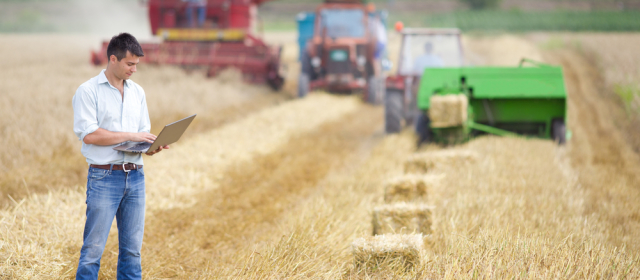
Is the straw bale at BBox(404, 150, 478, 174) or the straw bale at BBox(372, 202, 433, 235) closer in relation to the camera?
the straw bale at BBox(372, 202, 433, 235)

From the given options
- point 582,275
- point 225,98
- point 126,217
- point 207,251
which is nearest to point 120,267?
point 126,217

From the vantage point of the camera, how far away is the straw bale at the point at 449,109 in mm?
7000

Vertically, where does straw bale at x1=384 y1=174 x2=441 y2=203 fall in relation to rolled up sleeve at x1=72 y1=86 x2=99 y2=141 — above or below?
below

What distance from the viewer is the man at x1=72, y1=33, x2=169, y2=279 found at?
9.20 ft

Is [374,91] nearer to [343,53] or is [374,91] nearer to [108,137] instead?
[343,53]

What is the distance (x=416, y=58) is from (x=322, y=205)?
5.85m

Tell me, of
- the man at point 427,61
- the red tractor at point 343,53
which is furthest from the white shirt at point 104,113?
the red tractor at point 343,53

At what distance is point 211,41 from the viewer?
14.6 m

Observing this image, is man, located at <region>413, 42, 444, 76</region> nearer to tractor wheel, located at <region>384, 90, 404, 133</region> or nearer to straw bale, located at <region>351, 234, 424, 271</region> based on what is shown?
tractor wheel, located at <region>384, 90, 404, 133</region>

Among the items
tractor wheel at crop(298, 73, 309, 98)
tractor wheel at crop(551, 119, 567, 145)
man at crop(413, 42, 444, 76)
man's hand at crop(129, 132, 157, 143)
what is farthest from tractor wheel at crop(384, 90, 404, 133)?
man's hand at crop(129, 132, 157, 143)

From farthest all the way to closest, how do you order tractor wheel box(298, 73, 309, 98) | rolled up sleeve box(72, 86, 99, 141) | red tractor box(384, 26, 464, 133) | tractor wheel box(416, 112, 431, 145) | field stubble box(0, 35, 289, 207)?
1. tractor wheel box(298, 73, 309, 98)
2. red tractor box(384, 26, 464, 133)
3. tractor wheel box(416, 112, 431, 145)
4. field stubble box(0, 35, 289, 207)
5. rolled up sleeve box(72, 86, 99, 141)

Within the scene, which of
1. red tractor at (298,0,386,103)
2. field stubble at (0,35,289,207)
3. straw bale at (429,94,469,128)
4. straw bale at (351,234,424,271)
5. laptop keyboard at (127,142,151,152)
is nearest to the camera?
laptop keyboard at (127,142,151,152)

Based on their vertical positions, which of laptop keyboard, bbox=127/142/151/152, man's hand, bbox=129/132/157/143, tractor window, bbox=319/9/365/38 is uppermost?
tractor window, bbox=319/9/365/38

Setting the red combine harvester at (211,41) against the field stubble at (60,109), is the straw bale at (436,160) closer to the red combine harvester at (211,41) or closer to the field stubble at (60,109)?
the field stubble at (60,109)
